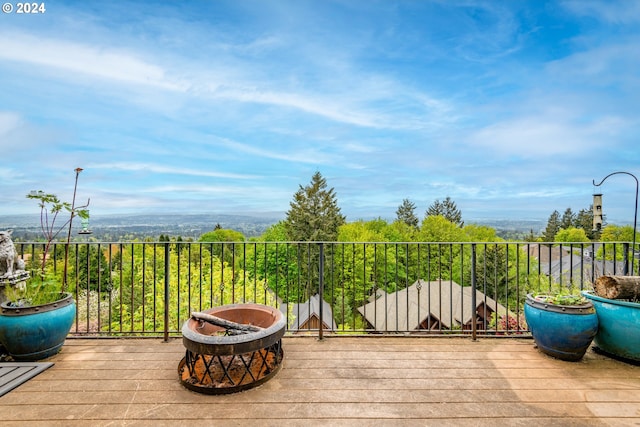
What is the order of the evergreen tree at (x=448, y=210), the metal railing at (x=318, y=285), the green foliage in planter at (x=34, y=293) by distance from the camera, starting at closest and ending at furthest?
the green foliage in planter at (x=34, y=293) → the metal railing at (x=318, y=285) → the evergreen tree at (x=448, y=210)

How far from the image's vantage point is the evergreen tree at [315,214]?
2753cm

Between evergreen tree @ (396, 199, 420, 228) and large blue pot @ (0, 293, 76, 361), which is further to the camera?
evergreen tree @ (396, 199, 420, 228)

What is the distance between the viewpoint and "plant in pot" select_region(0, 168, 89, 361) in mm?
2445

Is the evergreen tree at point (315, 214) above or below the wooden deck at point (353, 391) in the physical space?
above

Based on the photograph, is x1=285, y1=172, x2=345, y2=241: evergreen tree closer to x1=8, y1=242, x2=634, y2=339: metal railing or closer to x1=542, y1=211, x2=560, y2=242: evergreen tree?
x1=8, y1=242, x2=634, y2=339: metal railing

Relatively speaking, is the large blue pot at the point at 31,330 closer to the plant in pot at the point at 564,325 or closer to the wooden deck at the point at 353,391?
the wooden deck at the point at 353,391

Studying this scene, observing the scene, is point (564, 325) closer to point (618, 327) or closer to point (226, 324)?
point (618, 327)

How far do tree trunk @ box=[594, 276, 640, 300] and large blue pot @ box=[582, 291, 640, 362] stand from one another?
0.06 meters

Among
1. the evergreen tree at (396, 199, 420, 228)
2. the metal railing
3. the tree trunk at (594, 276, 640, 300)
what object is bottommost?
the metal railing

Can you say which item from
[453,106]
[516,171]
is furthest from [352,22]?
[516,171]

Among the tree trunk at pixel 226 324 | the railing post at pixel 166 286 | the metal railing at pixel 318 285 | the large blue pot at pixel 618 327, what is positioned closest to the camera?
the tree trunk at pixel 226 324

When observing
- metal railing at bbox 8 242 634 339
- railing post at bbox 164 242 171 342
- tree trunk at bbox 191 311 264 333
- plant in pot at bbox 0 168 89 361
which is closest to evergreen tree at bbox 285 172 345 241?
metal railing at bbox 8 242 634 339

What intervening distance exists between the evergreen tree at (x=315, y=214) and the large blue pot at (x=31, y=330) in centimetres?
2431

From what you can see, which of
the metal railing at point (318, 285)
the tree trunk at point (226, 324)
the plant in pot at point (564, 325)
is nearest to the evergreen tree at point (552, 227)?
the metal railing at point (318, 285)
